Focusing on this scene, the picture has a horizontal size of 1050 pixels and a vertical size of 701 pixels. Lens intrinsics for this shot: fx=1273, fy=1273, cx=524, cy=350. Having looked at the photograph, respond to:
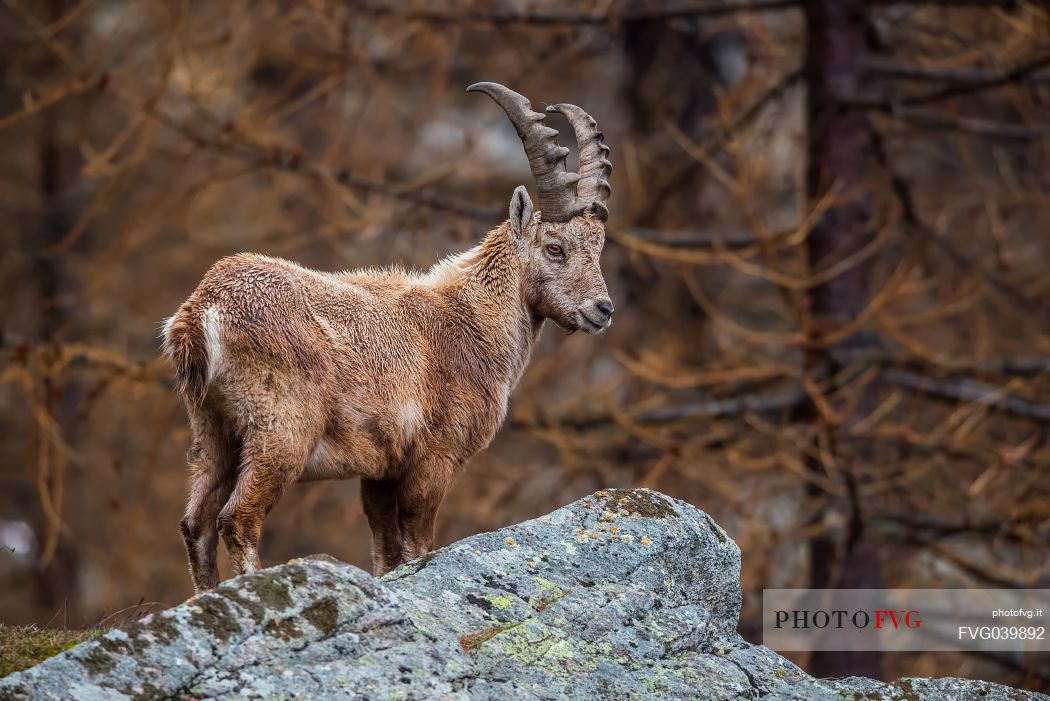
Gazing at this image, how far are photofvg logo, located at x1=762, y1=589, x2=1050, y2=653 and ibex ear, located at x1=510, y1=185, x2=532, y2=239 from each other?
476cm

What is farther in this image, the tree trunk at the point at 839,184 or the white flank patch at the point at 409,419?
the tree trunk at the point at 839,184

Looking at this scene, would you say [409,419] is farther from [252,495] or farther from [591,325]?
[591,325]

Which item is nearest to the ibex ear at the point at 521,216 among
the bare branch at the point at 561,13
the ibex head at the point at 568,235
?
the ibex head at the point at 568,235

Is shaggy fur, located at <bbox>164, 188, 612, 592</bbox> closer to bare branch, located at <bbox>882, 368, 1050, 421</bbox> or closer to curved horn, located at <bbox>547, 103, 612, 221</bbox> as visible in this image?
curved horn, located at <bbox>547, 103, 612, 221</bbox>

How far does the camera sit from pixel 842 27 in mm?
14273

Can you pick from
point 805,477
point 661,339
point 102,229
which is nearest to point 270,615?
point 805,477

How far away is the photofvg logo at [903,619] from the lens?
12.9 m

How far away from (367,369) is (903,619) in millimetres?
9361

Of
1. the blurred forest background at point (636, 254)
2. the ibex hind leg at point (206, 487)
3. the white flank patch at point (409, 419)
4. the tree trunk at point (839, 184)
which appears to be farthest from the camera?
the tree trunk at point (839, 184)

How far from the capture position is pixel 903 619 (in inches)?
560

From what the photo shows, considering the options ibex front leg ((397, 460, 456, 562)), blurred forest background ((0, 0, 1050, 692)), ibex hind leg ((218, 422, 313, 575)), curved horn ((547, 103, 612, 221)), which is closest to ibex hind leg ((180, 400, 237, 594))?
ibex hind leg ((218, 422, 313, 575))

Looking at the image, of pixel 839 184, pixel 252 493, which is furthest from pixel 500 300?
pixel 839 184

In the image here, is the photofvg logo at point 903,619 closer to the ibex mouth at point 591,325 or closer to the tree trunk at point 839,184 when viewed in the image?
the tree trunk at point 839,184

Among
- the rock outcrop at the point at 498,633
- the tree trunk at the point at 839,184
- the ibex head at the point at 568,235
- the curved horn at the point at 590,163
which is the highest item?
the tree trunk at the point at 839,184
